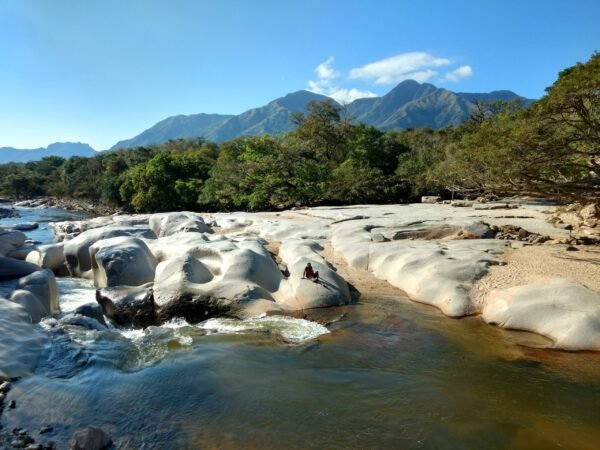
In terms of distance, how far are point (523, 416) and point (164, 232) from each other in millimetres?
23308

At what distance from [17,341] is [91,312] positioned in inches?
111

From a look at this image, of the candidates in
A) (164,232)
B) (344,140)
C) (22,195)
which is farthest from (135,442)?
(22,195)

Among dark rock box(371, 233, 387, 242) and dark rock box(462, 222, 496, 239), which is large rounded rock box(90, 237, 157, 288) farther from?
dark rock box(462, 222, 496, 239)

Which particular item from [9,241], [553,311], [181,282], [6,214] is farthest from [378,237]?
[6,214]

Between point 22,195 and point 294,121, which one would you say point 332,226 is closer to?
point 294,121

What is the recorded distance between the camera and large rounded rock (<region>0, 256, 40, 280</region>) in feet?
48.7

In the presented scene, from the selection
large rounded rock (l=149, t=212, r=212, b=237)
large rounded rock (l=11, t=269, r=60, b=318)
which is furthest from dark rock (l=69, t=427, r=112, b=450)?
large rounded rock (l=149, t=212, r=212, b=237)

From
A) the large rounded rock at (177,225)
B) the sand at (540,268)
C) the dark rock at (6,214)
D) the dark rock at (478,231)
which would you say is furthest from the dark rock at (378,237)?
the dark rock at (6,214)

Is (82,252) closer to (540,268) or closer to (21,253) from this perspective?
(21,253)

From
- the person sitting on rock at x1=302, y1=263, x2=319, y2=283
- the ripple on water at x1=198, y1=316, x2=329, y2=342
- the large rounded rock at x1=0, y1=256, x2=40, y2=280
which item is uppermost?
the large rounded rock at x1=0, y1=256, x2=40, y2=280

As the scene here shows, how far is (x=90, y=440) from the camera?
677cm

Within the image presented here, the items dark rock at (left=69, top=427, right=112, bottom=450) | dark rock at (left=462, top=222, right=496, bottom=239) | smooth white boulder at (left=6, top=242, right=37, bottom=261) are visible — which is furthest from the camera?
smooth white boulder at (left=6, top=242, right=37, bottom=261)

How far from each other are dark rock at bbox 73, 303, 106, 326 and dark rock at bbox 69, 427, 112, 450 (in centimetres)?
646

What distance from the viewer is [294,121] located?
197ft
